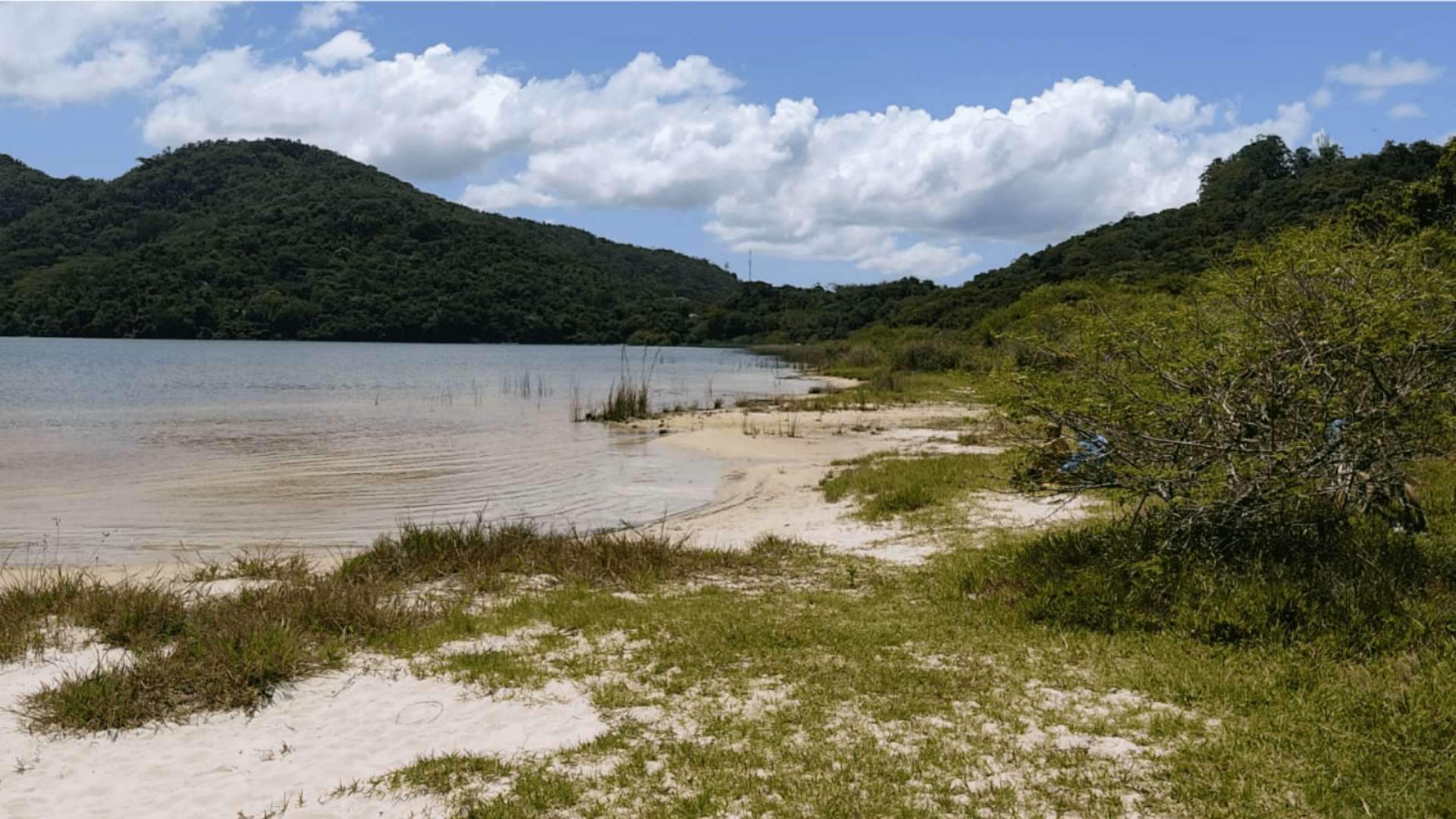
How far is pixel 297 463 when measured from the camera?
2117 centimetres

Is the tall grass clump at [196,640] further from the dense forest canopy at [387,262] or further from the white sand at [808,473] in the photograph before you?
the dense forest canopy at [387,262]

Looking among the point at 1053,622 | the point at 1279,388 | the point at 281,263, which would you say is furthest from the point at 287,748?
the point at 281,263

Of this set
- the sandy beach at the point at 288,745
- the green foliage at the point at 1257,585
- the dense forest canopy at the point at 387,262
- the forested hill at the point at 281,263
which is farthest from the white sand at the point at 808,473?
the forested hill at the point at 281,263

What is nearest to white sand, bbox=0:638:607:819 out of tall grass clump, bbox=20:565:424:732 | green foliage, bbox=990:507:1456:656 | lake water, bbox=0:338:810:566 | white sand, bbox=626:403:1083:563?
tall grass clump, bbox=20:565:424:732

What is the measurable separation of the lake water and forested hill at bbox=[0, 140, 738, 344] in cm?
6311

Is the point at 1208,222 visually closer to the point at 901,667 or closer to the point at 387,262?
the point at 901,667

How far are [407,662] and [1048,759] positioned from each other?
4517mm

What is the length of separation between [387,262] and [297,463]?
376 feet

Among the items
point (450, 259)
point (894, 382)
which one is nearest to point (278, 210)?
A: point (450, 259)

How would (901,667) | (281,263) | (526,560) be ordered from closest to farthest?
1. (901,667)
2. (526,560)
3. (281,263)

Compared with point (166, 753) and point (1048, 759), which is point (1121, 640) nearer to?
point (1048, 759)

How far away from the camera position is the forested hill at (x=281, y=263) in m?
106

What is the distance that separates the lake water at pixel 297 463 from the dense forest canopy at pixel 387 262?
47.8 m

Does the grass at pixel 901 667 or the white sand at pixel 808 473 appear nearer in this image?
the grass at pixel 901 667
